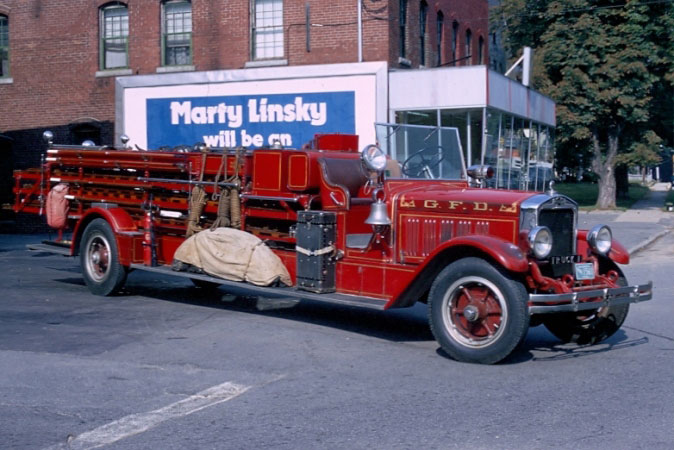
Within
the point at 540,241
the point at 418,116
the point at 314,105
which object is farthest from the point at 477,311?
the point at 418,116

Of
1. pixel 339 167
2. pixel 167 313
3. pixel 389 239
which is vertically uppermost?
Answer: pixel 339 167

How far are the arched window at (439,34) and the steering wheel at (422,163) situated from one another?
1724 cm

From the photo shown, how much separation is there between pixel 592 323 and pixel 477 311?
4.76 ft

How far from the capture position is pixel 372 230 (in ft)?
29.7

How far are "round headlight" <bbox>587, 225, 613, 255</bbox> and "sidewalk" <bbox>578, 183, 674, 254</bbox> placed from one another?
33.6 ft

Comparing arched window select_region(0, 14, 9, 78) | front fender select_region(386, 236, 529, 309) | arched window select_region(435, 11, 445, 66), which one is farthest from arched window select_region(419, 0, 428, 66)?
front fender select_region(386, 236, 529, 309)

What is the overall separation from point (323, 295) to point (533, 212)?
235cm

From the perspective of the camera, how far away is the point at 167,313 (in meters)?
10.3

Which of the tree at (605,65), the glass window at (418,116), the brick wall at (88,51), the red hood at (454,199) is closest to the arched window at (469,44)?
the tree at (605,65)

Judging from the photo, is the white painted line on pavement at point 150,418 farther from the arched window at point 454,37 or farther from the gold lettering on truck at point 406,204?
the arched window at point 454,37

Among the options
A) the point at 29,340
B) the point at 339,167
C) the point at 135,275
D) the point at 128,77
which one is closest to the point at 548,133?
the point at 128,77

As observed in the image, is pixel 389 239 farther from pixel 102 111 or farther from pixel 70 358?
pixel 102 111

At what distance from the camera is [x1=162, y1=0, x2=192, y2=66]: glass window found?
23.7 meters

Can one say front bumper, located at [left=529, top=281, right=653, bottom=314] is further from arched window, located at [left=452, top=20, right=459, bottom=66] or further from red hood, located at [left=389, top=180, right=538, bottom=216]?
arched window, located at [left=452, top=20, right=459, bottom=66]
